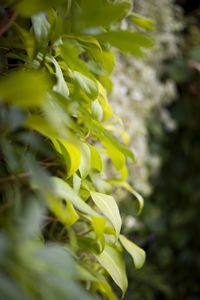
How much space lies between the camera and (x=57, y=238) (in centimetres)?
67

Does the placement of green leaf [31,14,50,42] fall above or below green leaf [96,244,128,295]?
above

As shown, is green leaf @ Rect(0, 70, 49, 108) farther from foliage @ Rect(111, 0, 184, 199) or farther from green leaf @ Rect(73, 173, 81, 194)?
foliage @ Rect(111, 0, 184, 199)

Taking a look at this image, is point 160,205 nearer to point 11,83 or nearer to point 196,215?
point 196,215

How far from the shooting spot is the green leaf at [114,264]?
538mm

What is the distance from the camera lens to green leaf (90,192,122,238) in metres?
0.50

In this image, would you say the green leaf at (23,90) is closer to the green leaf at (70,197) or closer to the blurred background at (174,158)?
the green leaf at (70,197)

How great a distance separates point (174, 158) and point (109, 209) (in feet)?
5.99

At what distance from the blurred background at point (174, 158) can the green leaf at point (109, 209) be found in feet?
4.07

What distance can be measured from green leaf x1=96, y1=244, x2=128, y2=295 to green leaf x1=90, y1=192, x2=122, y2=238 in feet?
0.30

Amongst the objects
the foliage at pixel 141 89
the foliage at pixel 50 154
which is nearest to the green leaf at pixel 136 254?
the foliage at pixel 50 154

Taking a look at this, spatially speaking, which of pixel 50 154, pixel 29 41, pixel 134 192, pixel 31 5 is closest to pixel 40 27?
pixel 29 41

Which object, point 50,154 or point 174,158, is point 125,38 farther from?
point 174,158

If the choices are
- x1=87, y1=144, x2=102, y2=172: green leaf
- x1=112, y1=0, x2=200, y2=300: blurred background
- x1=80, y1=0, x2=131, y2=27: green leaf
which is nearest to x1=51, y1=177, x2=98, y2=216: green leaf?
x1=87, y1=144, x2=102, y2=172: green leaf

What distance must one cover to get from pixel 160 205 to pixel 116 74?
1237 mm
